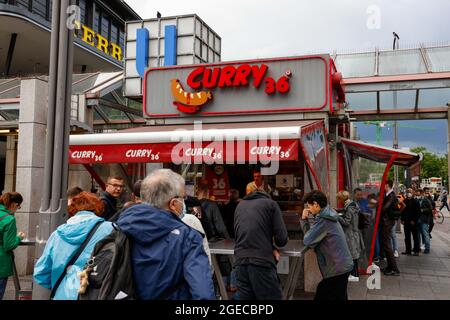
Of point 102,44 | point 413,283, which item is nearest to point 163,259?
point 413,283

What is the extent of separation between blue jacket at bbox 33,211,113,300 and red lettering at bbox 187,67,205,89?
6654 millimetres

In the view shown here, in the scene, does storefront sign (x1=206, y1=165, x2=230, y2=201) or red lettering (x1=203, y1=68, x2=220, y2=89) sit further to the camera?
storefront sign (x1=206, y1=165, x2=230, y2=201)

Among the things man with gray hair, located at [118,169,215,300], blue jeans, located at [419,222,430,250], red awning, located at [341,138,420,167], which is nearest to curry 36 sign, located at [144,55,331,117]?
red awning, located at [341,138,420,167]

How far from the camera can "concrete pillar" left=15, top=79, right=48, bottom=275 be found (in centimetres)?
797

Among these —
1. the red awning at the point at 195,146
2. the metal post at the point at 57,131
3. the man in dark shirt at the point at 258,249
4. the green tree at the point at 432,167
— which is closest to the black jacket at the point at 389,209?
the red awning at the point at 195,146

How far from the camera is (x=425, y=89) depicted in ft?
38.1

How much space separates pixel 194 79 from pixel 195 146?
10.3ft

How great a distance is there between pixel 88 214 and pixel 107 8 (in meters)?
31.9

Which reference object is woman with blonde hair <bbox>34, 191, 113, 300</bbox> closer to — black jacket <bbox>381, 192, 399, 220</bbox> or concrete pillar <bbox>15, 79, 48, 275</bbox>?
concrete pillar <bbox>15, 79, 48, 275</bbox>

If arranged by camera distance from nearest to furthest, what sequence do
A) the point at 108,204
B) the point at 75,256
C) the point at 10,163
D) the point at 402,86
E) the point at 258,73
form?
the point at 75,256 < the point at 108,204 < the point at 258,73 < the point at 402,86 < the point at 10,163

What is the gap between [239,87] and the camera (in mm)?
8953

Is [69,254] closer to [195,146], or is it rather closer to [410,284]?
[195,146]

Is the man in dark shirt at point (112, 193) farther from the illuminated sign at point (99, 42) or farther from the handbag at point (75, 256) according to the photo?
the illuminated sign at point (99, 42)
